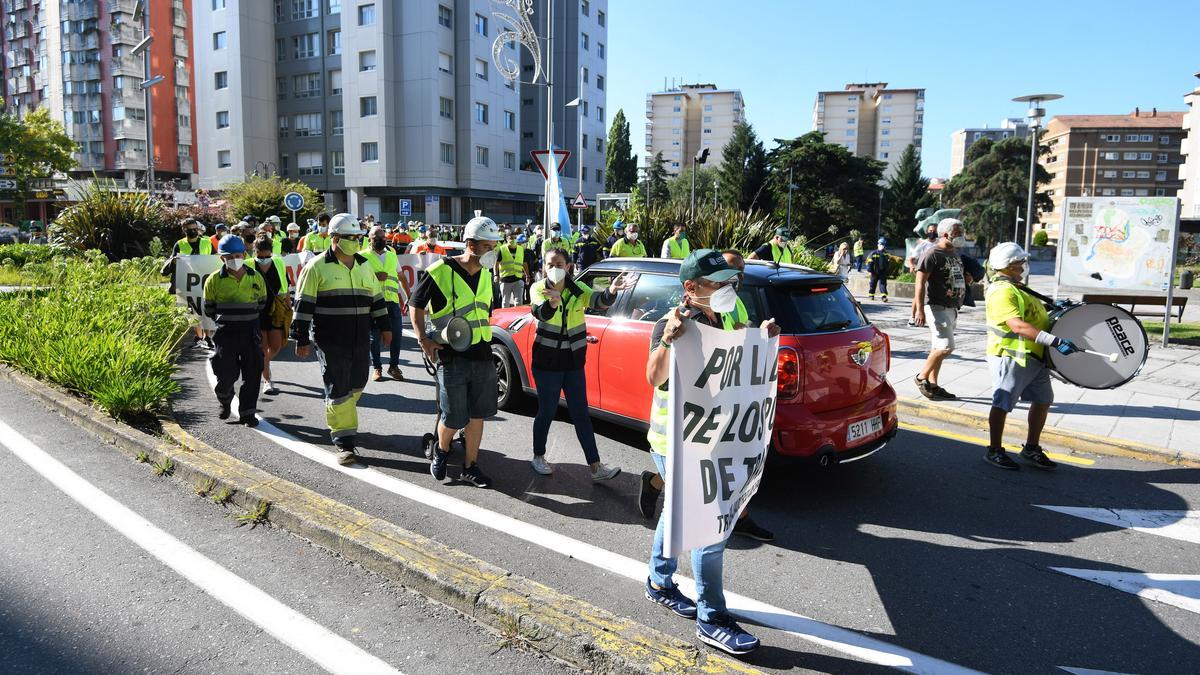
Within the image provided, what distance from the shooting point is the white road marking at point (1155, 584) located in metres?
3.82

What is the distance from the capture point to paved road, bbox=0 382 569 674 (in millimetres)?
3152

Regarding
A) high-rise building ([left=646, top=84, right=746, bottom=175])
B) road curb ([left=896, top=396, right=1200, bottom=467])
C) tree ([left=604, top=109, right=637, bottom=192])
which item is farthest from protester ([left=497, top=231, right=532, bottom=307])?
high-rise building ([left=646, top=84, right=746, bottom=175])

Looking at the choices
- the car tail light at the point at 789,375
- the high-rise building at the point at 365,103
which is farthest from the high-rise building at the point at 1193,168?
the car tail light at the point at 789,375

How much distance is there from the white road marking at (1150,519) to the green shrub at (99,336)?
7.40 m

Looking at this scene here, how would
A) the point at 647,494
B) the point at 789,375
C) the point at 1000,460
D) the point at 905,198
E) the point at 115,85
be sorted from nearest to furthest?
the point at 647,494 < the point at 789,375 < the point at 1000,460 < the point at 115,85 < the point at 905,198

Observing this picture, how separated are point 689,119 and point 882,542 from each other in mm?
145137

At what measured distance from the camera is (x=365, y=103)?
5303 cm

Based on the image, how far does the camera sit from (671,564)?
3.52 m

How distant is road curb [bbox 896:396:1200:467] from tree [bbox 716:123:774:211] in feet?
194

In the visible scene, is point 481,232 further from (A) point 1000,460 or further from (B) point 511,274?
(B) point 511,274

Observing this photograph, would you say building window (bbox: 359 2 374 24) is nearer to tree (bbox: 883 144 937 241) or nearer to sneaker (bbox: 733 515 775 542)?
tree (bbox: 883 144 937 241)

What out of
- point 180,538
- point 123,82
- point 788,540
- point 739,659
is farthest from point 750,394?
point 123,82

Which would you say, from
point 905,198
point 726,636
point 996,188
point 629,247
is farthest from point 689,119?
point 726,636

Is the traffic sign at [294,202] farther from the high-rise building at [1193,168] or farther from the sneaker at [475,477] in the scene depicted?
the high-rise building at [1193,168]
